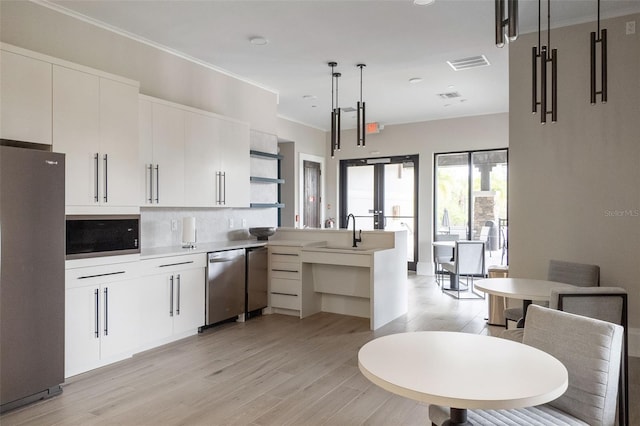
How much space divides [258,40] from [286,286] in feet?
9.32

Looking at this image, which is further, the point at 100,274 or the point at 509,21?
the point at 100,274

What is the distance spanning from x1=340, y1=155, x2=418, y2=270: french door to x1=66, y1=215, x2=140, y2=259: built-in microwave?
5908 mm

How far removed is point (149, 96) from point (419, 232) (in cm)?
585

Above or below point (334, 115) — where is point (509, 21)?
below

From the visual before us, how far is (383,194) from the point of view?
8984 millimetres

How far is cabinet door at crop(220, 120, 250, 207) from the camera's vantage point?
503cm

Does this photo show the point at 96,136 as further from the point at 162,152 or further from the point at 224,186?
the point at 224,186

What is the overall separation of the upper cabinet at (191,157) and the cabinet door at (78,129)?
64 cm

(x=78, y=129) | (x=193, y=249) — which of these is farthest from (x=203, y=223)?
(x=78, y=129)

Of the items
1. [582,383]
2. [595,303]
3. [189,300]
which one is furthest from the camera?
[189,300]

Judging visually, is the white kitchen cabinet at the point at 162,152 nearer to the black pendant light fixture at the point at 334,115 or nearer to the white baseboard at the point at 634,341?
the black pendant light fixture at the point at 334,115

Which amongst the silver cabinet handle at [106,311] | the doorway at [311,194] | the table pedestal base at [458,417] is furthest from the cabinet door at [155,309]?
the doorway at [311,194]

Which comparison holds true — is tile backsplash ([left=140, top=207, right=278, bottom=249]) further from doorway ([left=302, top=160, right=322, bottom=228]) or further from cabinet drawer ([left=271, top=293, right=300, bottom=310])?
doorway ([left=302, top=160, right=322, bottom=228])

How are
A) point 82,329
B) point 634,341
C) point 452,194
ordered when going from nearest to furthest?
point 82,329 → point 634,341 → point 452,194
